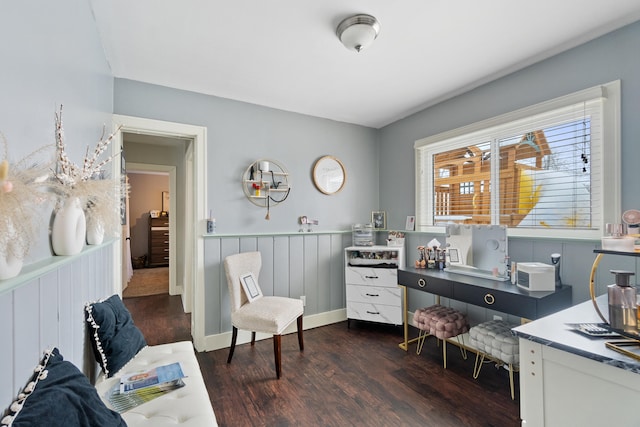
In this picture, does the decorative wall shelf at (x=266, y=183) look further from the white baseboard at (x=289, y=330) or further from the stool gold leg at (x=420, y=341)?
the stool gold leg at (x=420, y=341)

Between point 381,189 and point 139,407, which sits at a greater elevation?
point 381,189

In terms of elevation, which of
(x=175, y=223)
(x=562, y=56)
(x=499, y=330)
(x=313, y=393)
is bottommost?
(x=313, y=393)

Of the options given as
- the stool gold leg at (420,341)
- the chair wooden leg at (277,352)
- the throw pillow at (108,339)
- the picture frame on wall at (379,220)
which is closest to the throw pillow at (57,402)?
the throw pillow at (108,339)

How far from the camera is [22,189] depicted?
24.2 inches

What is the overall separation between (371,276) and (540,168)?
1.84 m

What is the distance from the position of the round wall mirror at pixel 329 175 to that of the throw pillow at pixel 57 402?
279 centimetres

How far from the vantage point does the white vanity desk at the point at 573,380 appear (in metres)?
0.94

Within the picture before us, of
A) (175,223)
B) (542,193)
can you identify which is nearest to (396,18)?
(542,193)

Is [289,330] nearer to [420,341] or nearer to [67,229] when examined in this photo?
[420,341]


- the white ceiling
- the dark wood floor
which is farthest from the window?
the dark wood floor

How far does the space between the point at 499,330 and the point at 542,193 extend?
114cm

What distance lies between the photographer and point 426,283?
265 centimetres

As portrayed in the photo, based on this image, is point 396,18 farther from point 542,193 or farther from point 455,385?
point 455,385

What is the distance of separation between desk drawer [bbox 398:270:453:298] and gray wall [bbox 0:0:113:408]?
2.43 metres
